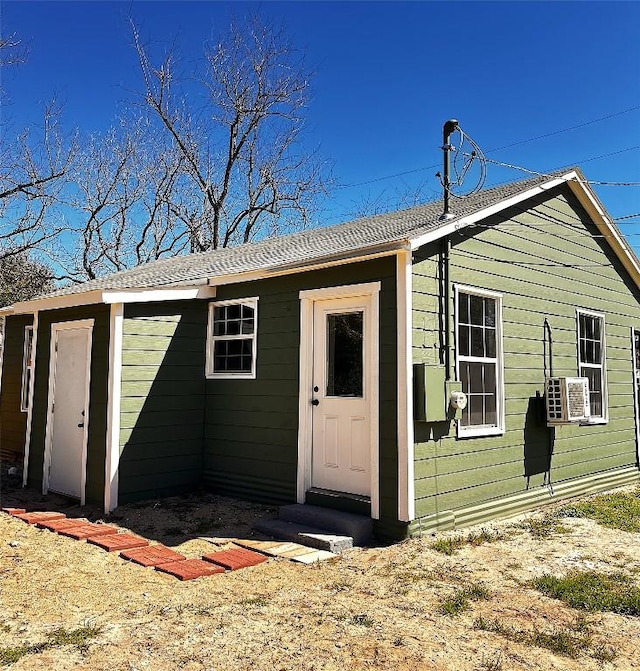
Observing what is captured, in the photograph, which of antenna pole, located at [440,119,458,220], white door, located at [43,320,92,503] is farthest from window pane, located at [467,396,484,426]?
white door, located at [43,320,92,503]

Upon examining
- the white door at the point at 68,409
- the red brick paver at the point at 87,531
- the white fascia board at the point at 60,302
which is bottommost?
the red brick paver at the point at 87,531

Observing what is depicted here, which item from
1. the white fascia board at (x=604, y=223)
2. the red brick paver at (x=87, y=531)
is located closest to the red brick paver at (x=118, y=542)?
the red brick paver at (x=87, y=531)

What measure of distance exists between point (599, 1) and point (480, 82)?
337 centimetres

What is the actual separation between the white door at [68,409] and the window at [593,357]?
6.85m

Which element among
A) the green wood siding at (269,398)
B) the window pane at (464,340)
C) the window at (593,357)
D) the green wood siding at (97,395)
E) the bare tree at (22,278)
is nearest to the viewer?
the green wood siding at (269,398)

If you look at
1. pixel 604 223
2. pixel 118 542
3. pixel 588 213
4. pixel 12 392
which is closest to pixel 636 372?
pixel 604 223

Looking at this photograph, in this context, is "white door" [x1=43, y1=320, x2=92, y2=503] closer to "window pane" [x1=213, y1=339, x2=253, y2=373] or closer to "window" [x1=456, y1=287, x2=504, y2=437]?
"window pane" [x1=213, y1=339, x2=253, y2=373]

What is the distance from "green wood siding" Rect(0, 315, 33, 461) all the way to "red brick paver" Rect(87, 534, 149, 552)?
14.9 feet

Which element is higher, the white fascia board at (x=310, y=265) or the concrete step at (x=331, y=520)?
the white fascia board at (x=310, y=265)

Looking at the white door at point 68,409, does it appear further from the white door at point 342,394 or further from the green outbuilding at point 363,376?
the white door at point 342,394

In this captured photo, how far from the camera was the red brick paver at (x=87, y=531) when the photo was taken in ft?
→ 18.4

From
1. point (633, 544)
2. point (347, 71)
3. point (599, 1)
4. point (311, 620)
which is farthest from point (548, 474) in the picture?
point (347, 71)

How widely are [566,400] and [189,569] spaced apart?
16.1 feet

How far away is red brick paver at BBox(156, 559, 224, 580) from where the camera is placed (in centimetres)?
449
